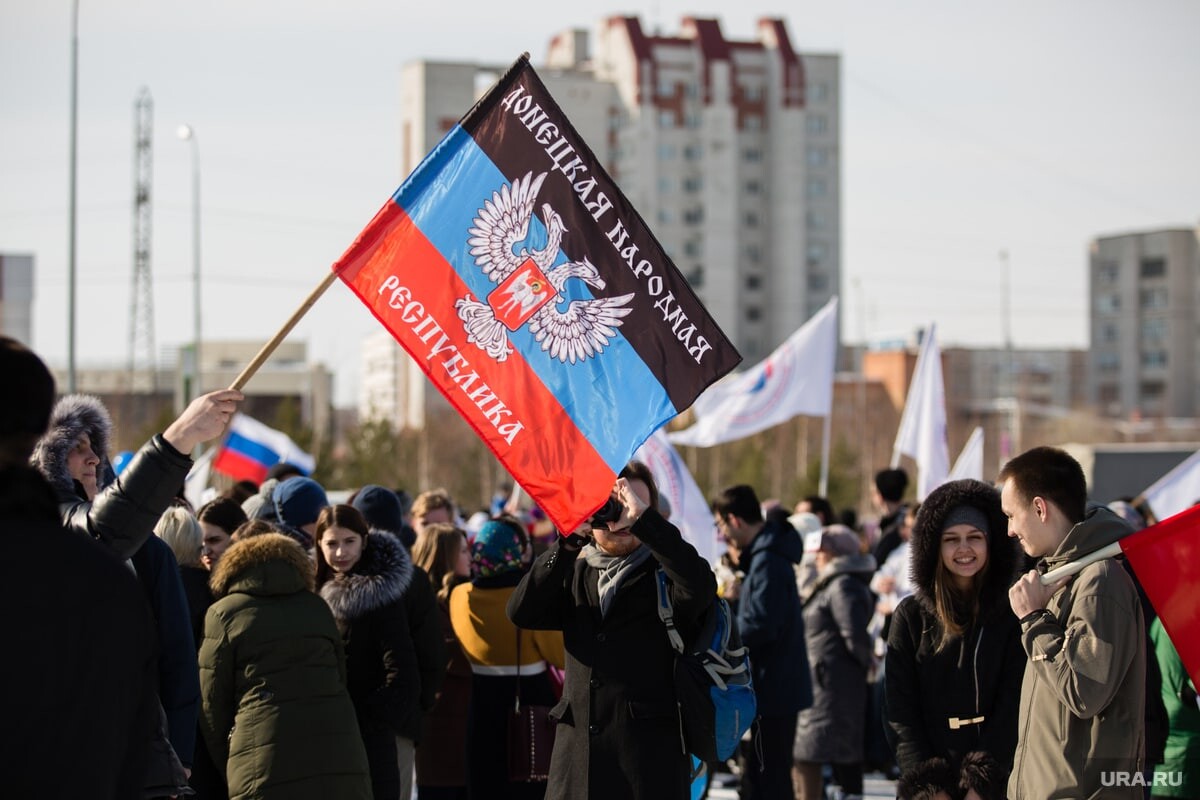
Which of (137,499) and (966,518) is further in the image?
(966,518)

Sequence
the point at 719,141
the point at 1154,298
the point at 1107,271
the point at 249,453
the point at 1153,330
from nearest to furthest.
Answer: the point at 249,453 → the point at 719,141 → the point at 1154,298 → the point at 1153,330 → the point at 1107,271

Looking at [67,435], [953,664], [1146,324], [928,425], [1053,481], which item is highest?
[1146,324]

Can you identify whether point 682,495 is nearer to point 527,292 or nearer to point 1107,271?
point 527,292

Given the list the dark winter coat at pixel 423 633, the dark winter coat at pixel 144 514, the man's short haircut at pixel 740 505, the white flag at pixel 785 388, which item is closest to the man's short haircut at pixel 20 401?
the dark winter coat at pixel 144 514

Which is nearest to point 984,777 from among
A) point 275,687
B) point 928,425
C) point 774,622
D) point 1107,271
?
point 275,687

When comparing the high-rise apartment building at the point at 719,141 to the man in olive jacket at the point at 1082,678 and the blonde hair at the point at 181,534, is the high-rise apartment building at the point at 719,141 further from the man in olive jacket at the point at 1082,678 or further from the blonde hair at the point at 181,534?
the man in olive jacket at the point at 1082,678

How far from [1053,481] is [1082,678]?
712mm

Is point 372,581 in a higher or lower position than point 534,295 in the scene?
lower

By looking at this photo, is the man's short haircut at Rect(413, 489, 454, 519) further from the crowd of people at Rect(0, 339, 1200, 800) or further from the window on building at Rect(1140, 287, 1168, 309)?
the window on building at Rect(1140, 287, 1168, 309)

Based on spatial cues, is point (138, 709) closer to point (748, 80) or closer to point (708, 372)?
point (708, 372)

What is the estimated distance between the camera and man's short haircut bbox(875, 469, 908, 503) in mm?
12273

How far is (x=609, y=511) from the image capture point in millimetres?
5672

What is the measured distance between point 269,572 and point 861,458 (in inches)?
2923

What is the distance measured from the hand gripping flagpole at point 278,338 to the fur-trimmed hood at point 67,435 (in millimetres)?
559
